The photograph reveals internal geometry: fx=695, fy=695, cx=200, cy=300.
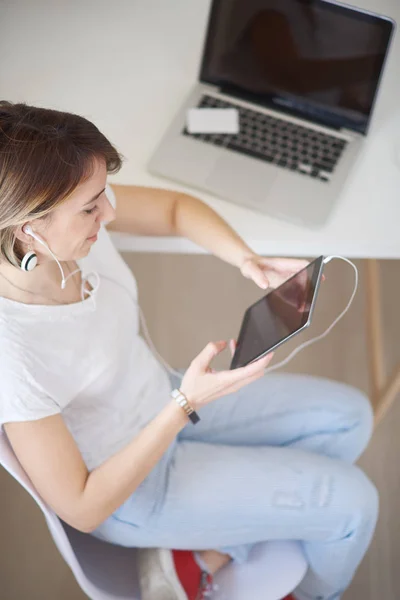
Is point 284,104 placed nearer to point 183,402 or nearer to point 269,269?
point 269,269

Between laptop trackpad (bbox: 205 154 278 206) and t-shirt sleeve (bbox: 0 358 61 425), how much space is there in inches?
19.9

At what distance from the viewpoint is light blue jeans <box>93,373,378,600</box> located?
105 centimetres

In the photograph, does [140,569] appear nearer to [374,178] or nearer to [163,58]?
[374,178]

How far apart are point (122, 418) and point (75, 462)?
16 cm

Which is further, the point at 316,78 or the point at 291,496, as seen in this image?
the point at 316,78

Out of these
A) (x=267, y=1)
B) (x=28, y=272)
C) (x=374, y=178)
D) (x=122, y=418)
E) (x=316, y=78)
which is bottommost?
(x=122, y=418)

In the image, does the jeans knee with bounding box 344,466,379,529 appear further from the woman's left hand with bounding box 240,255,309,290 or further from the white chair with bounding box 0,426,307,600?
the woman's left hand with bounding box 240,255,309,290

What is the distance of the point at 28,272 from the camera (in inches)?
36.6

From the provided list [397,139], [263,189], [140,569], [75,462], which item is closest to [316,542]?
[140,569]

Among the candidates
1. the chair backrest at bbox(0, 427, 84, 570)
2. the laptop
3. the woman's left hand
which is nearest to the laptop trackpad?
the laptop

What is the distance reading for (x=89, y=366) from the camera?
3.26ft

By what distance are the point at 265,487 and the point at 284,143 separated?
62cm

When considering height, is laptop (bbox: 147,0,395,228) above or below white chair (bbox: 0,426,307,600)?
above

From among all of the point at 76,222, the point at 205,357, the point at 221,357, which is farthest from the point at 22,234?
the point at 221,357
